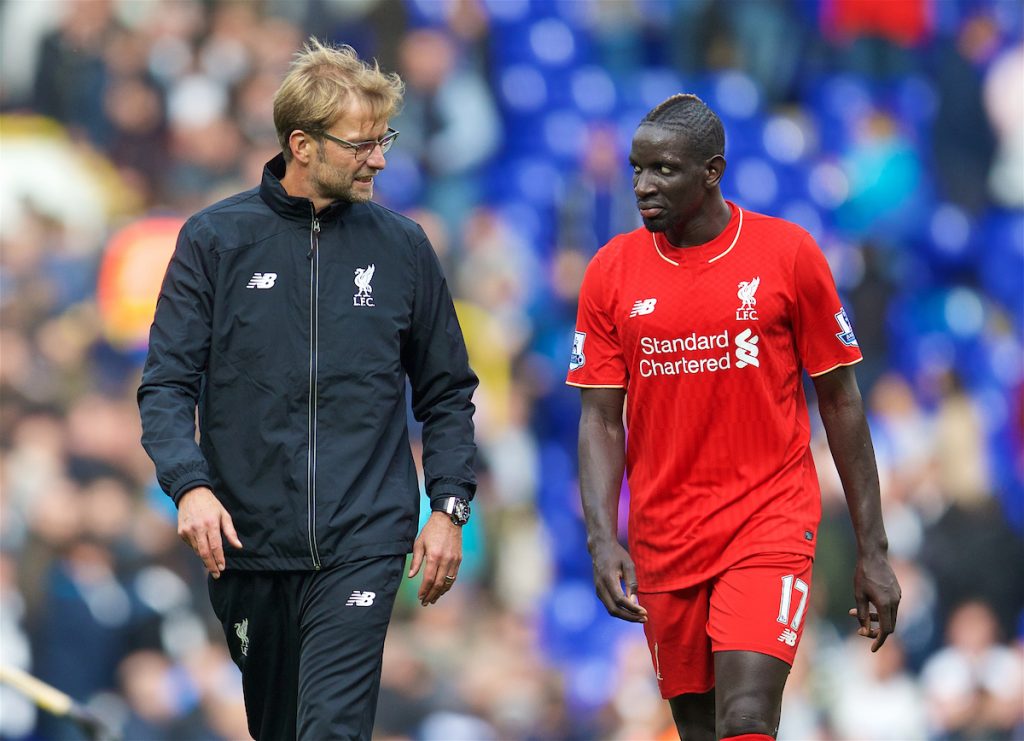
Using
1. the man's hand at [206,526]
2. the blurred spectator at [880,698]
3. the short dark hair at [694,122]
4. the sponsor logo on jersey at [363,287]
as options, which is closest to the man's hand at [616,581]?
the sponsor logo on jersey at [363,287]

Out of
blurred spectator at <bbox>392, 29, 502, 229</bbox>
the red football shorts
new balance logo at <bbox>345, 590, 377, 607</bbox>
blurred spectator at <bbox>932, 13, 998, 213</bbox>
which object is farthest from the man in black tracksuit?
blurred spectator at <bbox>932, 13, 998, 213</bbox>

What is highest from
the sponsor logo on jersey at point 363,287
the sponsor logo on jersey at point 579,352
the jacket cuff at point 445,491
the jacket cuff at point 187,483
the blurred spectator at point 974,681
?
the sponsor logo on jersey at point 363,287

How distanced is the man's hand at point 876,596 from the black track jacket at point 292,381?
49.2 inches

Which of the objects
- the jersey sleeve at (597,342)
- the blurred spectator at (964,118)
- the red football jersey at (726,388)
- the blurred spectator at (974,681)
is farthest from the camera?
the blurred spectator at (964,118)

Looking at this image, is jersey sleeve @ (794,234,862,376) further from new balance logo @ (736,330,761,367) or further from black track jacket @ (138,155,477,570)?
black track jacket @ (138,155,477,570)

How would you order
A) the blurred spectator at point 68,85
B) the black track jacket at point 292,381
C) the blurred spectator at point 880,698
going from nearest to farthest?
the black track jacket at point 292,381
the blurred spectator at point 68,85
the blurred spectator at point 880,698

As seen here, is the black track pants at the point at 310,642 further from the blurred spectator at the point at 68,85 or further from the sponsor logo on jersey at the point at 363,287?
the blurred spectator at the point at 68,85

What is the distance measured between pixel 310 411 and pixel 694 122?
152cm

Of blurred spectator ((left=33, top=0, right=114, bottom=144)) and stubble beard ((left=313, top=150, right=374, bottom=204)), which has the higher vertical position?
blurred spectator ((left=33, top=0, right=114, bottom=144))

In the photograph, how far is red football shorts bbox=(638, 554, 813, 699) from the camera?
17.1ft

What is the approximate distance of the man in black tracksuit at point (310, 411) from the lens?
503 centimetres

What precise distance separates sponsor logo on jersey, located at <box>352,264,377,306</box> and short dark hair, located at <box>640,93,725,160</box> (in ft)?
3.27

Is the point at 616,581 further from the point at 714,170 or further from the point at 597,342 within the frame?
the point at 714,170

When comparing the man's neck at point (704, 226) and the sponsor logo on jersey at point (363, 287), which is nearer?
the sponsor logo on jersey at point (363, 287)
